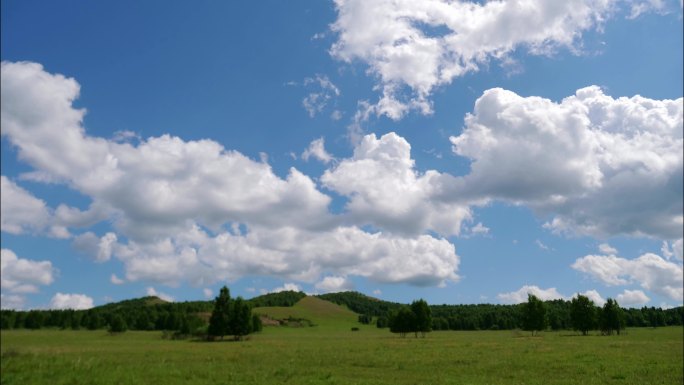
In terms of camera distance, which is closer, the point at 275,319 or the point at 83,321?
the point at 83,321

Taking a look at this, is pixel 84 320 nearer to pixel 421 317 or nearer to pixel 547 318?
pixel 421 317

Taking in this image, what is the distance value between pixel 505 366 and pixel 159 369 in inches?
898

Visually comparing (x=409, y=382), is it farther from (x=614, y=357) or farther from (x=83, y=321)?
(x=83, y=321)

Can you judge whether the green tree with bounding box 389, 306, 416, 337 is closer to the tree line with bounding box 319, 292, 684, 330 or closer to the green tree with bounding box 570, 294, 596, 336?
the tree line with bounding box 319, 292, 684, 330

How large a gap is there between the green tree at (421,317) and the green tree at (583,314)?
105 ft

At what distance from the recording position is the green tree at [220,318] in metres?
92.2

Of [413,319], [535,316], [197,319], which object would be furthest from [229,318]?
[535,316]

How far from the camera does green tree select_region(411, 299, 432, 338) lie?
101 metres

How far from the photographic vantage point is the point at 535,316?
331 feet

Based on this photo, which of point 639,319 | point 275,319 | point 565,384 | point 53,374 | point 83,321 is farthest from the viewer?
point 275,319

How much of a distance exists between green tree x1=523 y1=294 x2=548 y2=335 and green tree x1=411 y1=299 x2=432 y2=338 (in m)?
21.0

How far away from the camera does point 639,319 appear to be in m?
131

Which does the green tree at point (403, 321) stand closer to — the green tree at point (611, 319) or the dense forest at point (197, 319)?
the dense forest at point (197, 319)

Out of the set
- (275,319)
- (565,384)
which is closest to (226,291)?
(565,384)
